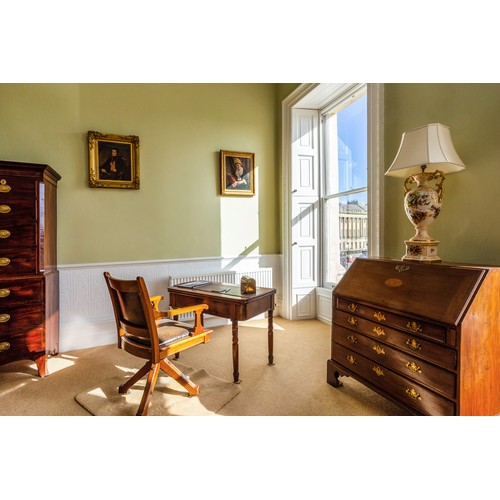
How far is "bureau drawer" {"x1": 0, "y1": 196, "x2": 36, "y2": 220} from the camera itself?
2840 millimetres

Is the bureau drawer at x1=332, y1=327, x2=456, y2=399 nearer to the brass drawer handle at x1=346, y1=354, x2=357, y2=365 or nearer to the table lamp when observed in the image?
the brass drawer handle at x1=346, y1=354, x2=357, y2=365

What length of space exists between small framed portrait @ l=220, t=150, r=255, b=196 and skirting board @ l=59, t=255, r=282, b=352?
1321 mm

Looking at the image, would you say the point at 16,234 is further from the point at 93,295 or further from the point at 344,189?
the point at 344,189

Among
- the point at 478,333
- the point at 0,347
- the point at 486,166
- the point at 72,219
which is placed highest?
the point at 486,166

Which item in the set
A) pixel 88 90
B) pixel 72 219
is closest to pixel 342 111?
pixel 88 90

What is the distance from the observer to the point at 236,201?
4.75 m

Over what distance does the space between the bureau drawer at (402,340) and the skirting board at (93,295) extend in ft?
8.59

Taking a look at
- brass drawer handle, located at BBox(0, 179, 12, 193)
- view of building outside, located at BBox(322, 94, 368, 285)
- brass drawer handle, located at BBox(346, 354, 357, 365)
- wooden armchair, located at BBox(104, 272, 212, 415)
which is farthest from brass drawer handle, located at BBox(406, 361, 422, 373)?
brass drawer handle, located at BBox(0, 179, 12, 193)

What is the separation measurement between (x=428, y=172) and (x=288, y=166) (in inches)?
107

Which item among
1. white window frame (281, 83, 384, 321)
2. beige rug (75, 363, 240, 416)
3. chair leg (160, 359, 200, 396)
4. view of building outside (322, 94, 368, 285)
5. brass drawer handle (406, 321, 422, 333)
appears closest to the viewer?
brass drawer handle (406, 321, 422, 333)

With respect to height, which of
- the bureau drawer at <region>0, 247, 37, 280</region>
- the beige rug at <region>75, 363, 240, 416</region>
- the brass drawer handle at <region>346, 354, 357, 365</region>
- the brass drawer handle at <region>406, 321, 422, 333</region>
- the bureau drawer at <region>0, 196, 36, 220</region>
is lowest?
the beige rug at <region>75, 363, 240, 416</region>

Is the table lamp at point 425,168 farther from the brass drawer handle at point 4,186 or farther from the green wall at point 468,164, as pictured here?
the brass drawer handle at point 4,186

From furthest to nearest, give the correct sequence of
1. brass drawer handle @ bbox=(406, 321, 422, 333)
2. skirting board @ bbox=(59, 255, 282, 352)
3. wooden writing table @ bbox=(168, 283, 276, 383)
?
skirting board @ bbox=(59, 255, 282, 352), wooden writing table @ bbox=(168, 283, 276, 383), brass drawer handle @ bbox=(406, 321, 422, 333)
